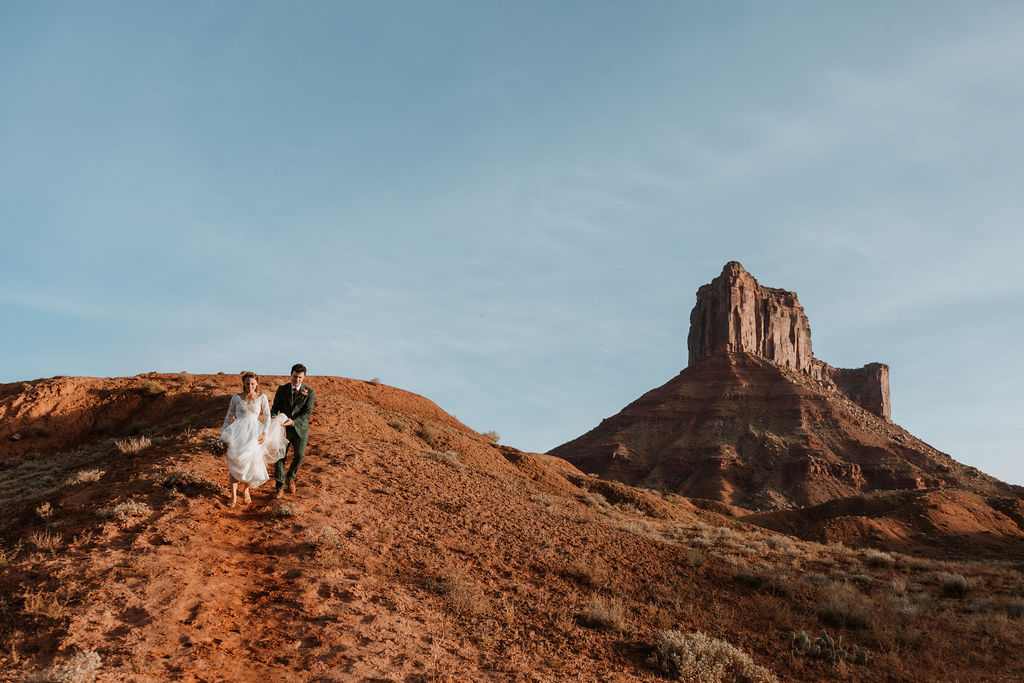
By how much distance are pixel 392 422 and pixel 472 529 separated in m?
8.05

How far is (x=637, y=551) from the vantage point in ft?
41.2

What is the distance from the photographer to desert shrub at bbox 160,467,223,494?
29.9 ft

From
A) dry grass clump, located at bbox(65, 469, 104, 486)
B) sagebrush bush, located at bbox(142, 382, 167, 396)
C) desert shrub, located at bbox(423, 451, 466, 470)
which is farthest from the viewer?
sagebrush bush, located at bbox(142, 382, 167, 396)

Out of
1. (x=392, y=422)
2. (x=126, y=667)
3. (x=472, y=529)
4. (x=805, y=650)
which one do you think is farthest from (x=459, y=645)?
(x=392, y=422)

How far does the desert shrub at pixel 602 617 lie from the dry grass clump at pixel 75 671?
567 centimetres

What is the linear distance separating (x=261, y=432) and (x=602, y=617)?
5655 mm

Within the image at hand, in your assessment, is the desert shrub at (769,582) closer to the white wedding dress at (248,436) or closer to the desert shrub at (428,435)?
the desert shrub at (428,435)

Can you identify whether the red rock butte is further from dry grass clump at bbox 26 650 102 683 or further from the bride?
dry grass clump at bbox 26 650 102 683

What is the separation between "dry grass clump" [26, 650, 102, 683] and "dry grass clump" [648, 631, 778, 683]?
5.95m

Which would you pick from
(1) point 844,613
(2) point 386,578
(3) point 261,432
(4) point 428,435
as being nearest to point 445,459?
(4) point 428,435

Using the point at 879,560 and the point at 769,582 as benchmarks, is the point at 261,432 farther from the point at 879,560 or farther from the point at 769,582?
the point at 879,560

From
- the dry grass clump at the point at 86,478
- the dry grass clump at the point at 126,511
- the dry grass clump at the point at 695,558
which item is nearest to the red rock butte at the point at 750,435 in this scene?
the dry grass clump at the point at 695,558

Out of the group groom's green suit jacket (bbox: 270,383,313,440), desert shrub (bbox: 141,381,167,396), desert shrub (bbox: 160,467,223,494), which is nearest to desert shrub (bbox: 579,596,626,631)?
groom's green suit jacket (bbox: 270,383,313,440)

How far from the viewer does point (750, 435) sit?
263ft
